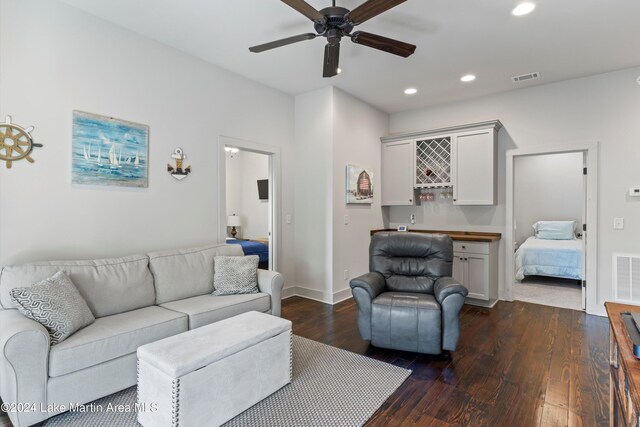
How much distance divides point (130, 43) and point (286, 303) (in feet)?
11.2

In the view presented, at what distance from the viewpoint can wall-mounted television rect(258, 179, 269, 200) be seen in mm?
6812

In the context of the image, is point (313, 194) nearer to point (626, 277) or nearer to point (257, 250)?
point (257, 250)

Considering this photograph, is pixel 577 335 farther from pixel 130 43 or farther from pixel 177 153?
pixel 130 43

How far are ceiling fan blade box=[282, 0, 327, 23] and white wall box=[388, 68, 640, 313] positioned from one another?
138 inches

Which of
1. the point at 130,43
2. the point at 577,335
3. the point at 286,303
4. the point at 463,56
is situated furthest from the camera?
the point at 286,303

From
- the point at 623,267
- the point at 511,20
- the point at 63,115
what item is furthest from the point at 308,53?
the point at 623,267

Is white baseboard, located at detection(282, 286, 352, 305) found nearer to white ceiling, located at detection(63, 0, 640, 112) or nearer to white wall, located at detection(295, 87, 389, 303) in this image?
white wall, located at detection(295, 87, 389, 303)

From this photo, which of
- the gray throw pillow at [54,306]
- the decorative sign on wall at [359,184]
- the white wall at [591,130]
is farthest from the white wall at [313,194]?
the gray throw pillow at [54,306]

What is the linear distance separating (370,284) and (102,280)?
222 cm

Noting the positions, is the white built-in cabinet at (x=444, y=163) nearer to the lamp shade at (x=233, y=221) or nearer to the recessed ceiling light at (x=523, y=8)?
the recessed ceiling light at (x=523, y=8)

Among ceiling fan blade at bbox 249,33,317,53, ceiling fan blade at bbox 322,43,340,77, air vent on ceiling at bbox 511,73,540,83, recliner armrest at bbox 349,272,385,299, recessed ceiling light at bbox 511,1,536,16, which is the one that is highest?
air vent on ceiling at bbox 511,73,540,83

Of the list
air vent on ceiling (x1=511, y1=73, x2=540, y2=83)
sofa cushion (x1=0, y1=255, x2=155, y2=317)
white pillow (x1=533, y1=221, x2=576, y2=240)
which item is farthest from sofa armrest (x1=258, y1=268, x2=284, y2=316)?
white pillow (x1=533, y1=221, x2=576, y2=240)

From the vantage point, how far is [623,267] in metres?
3.89

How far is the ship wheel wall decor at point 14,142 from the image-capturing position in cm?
246
